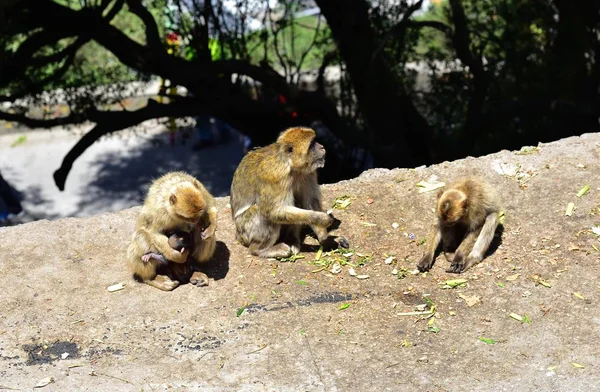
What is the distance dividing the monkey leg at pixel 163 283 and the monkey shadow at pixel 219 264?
0.98 ft

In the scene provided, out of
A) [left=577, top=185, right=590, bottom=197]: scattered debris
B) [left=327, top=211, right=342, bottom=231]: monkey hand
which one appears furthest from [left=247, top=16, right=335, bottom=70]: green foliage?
[left=577, top=185, right=590, bottom=197]: scattered debris

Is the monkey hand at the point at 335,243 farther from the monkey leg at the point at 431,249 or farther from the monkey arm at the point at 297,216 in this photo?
the monkey leg at the point at 431,249

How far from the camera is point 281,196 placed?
6.20m

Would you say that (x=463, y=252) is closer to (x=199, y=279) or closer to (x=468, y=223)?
(x=468, y=223)

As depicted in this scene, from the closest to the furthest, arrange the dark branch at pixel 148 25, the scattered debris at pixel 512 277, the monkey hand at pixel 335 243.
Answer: the scattered debris at pixel 512 277, the monkey hand at pixel 335 243, the dark branch at pixel 148 25

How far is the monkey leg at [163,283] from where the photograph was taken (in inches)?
235

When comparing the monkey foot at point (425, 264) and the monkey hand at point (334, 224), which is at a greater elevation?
the monkey hand at point (334, 224)

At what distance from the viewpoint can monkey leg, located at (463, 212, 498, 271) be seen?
6.08m

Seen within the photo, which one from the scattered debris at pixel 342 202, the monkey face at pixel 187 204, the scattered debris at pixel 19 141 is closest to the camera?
the monkey face at pixel 187 204

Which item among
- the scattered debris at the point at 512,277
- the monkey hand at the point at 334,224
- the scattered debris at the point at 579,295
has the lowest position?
the scattered debris at the point at 579,295

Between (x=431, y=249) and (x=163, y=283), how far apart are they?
2.10 meters

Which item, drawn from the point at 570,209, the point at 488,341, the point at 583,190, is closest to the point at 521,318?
the point at 488,341

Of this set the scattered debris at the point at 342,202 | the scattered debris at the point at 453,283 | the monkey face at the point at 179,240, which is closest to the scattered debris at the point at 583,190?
the scattered debris at the point at 453,283

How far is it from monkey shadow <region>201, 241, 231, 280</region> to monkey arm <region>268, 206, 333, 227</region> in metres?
0.52
